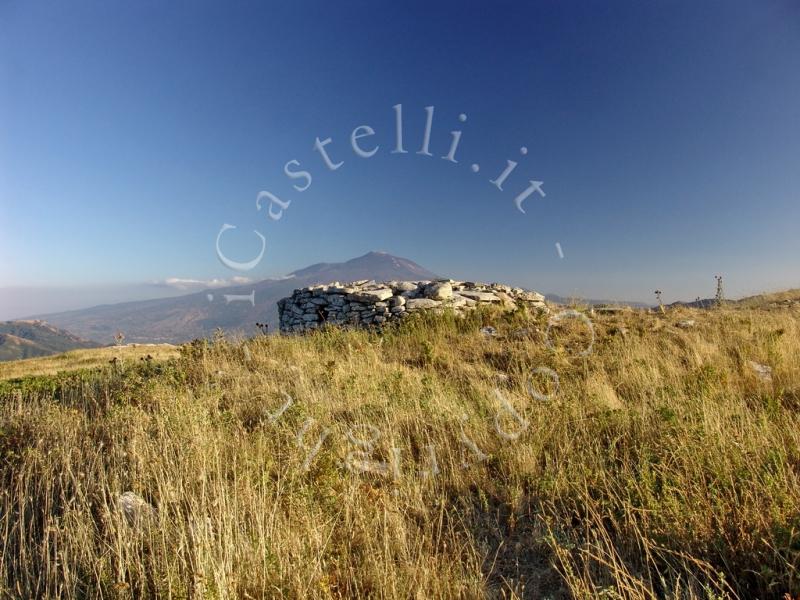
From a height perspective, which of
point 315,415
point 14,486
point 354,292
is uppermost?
point 354,292

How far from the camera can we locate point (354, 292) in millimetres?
12602

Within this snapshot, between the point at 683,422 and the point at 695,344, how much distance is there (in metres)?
4.35

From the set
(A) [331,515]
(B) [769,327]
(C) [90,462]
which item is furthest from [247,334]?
(B) [769,327]

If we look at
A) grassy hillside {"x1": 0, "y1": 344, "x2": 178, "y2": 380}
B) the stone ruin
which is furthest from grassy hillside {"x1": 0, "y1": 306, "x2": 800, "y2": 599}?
grassy hillside {"x1": 0, "y1": 344, "x2": 178, "y2": 380}

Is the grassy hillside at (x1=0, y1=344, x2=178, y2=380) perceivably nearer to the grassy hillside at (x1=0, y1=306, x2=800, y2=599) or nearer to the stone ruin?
the stone ruin

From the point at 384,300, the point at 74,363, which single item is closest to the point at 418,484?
the point at 384,300

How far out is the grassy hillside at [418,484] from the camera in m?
2.42

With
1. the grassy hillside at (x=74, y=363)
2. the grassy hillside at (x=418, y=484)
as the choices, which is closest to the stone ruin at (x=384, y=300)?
the grassy hillside at (x=74, y=363)

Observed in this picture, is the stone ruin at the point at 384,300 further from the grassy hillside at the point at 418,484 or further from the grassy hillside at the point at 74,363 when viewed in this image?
the grassy hillside at the point at 418,484

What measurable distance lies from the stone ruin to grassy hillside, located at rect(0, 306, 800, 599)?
474cm

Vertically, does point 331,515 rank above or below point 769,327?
below

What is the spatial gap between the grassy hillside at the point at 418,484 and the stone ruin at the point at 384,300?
15.6 ft

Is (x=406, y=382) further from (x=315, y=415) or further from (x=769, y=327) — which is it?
(x=769, y=327)

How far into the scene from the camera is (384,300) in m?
12.1
